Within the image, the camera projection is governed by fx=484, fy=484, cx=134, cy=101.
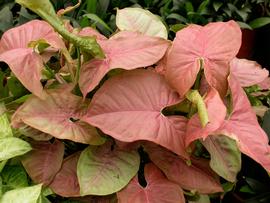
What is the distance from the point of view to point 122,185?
3.20 feet

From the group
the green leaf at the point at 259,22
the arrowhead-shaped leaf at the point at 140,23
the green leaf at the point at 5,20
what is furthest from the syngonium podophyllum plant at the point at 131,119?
the green leaf at the point at 259,22

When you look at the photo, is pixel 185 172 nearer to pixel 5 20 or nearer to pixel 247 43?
pixel 5 20

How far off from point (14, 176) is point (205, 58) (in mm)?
478

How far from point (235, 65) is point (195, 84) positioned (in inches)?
7.4

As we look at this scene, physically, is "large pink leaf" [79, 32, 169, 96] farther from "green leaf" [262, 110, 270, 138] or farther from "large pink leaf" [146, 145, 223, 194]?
"green leaf" [262, 110, 270, 138]

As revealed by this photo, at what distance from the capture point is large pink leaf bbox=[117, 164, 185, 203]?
0.98 metres

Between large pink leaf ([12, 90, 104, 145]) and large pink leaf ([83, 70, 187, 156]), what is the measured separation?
5cm

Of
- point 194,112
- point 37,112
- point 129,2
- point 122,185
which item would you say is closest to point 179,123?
point 194,112

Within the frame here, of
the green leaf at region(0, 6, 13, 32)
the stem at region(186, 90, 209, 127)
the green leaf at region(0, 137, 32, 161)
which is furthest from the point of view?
the green leaf at region(0, 6, 13, 32)

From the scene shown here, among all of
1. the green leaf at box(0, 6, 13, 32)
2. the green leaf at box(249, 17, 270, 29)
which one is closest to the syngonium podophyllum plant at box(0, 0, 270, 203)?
the green leaf at box(0, 6, 13, 32)

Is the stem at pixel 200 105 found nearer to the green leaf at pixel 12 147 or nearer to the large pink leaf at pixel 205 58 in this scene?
the large pink leaf at pixel 205 58

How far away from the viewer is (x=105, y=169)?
992 millimetres

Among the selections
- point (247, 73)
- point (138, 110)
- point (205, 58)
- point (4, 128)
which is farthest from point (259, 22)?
point (4, 128)

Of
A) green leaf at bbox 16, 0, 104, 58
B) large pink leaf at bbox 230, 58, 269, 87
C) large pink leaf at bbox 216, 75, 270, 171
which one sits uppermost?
green leaf at bbox 16, 0, 104, 58
